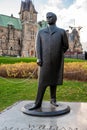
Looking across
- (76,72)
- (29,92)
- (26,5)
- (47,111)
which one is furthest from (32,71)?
(26,5)

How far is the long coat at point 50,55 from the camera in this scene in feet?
17.2

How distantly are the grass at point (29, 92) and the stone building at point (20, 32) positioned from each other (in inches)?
1923

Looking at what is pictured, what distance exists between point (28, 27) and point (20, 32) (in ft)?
7.17

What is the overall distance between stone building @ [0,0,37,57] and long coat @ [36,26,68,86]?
Result: 184 feet

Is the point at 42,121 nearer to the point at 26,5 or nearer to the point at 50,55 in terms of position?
the point at 50,55

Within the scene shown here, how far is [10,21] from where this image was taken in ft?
213

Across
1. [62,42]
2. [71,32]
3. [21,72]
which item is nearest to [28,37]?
[71,32]

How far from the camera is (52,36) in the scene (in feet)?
17.4

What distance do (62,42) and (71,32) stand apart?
71.5 metres

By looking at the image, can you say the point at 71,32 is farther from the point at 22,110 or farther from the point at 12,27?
the point at 22,110

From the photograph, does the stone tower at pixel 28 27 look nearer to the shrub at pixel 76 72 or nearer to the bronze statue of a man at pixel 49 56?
the shrub at pixel 76 72

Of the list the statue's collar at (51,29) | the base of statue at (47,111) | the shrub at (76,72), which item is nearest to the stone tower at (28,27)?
the shrub at (76,72)

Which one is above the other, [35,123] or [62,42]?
[62,42]

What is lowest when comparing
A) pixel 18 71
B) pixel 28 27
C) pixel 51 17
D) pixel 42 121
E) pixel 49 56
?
pixel 18 71
